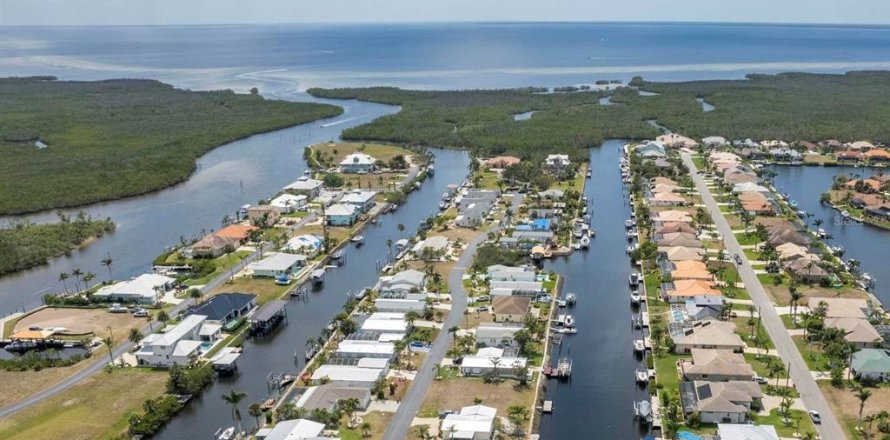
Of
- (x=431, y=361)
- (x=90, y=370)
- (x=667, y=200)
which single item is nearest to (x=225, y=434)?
(x=90, y=370)

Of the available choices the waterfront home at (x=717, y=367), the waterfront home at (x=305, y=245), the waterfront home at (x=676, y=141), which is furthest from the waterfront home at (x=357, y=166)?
the waterfront home at (x=717, y=367)

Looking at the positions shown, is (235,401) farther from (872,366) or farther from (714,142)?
(714,142)

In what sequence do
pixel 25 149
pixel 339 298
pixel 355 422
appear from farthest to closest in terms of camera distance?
pixel 25 149, pixel 339 298, pixel 355 422

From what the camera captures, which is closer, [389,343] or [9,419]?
[9,419]

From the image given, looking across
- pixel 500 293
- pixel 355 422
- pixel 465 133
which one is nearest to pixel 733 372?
pixel 500 293

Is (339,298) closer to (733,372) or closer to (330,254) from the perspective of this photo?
(330,254)

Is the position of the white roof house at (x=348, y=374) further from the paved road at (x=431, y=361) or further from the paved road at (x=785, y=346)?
the paved road at (x=785, y=346)
